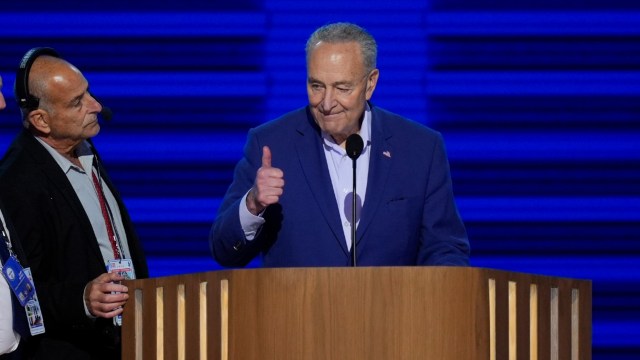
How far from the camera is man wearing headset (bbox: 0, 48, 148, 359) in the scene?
11.7 ft

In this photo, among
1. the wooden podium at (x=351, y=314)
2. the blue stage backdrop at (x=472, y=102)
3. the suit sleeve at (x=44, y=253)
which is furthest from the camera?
the blue stage backdrop at (x=472, y=102)

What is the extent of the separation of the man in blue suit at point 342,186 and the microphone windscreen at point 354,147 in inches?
9.3

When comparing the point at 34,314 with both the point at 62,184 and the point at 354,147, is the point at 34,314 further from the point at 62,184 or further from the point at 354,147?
the point at 354,147

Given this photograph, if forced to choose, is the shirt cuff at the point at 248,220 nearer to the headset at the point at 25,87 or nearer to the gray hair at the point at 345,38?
the gray hair at the point at 345,38

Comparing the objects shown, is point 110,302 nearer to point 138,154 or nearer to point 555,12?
point 138,154

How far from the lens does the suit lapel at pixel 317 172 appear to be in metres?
3.61

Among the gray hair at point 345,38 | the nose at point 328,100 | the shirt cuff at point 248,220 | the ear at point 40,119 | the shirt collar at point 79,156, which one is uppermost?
the gray hair at point 345,38

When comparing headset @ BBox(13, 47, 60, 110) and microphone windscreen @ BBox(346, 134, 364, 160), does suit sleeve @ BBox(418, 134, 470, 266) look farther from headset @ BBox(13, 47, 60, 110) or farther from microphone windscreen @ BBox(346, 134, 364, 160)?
headset @ BBox(13, 47, 60, 110)

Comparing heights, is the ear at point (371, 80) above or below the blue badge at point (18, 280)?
above

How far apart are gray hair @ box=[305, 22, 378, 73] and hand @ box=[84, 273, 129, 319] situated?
84 centimetres

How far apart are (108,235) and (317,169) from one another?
0.65m

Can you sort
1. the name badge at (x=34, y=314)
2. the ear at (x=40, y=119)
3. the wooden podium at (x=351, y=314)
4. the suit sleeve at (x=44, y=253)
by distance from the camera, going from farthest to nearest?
the ear at (x=40, y=119)
the suit sleeve at (x=44, y=253)
the name badge at (x=34, y=314)
the wooden podium at (x=351, y=314)

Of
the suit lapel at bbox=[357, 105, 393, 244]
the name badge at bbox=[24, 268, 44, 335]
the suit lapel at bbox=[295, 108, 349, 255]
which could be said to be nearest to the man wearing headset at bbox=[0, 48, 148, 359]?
the name badge at bbox=[24, 268, 44, 335]

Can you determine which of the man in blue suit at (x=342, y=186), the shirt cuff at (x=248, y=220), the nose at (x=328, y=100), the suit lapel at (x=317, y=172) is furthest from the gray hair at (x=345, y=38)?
the shirt cuff at (x=248, y=220)
